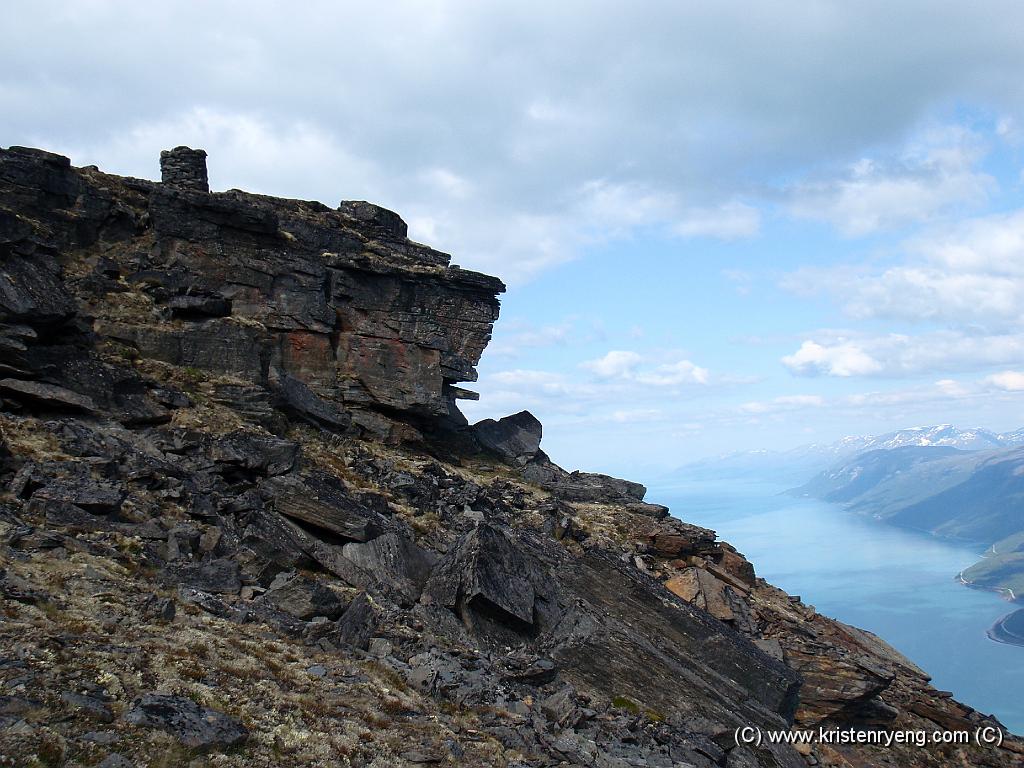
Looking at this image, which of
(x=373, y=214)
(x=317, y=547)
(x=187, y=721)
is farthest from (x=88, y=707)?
(x=373, y=214)

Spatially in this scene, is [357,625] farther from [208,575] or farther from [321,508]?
[321,508]

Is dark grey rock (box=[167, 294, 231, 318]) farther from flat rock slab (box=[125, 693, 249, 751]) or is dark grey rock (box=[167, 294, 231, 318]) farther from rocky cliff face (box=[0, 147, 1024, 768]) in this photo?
flat rock slab (box=[125, 693, 249, 751])

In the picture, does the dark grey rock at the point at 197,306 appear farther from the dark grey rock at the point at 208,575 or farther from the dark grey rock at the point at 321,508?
the dark grey rock at the point at 208,575

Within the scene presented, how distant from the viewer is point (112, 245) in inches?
1375

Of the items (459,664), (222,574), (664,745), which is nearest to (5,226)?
(222,574)

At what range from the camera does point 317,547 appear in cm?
2277

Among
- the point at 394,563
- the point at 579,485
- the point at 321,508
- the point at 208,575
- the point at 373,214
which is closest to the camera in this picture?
the point at 208,575

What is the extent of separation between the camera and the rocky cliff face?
1266cm

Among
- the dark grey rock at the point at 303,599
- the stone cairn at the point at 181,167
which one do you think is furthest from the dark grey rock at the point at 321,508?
the stone cairn at the point at 181,167

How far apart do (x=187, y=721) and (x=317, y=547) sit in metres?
12.2

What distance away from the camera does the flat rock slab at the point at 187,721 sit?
10250 mm

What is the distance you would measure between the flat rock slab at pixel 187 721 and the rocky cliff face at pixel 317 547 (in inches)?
2.2

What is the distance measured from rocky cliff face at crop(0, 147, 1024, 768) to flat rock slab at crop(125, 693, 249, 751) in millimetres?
55

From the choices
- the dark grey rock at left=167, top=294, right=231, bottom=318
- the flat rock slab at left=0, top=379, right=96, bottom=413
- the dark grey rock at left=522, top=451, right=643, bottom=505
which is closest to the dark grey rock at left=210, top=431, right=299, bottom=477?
the flat rock slab at left=0, top=379, right=96, bottom=413
